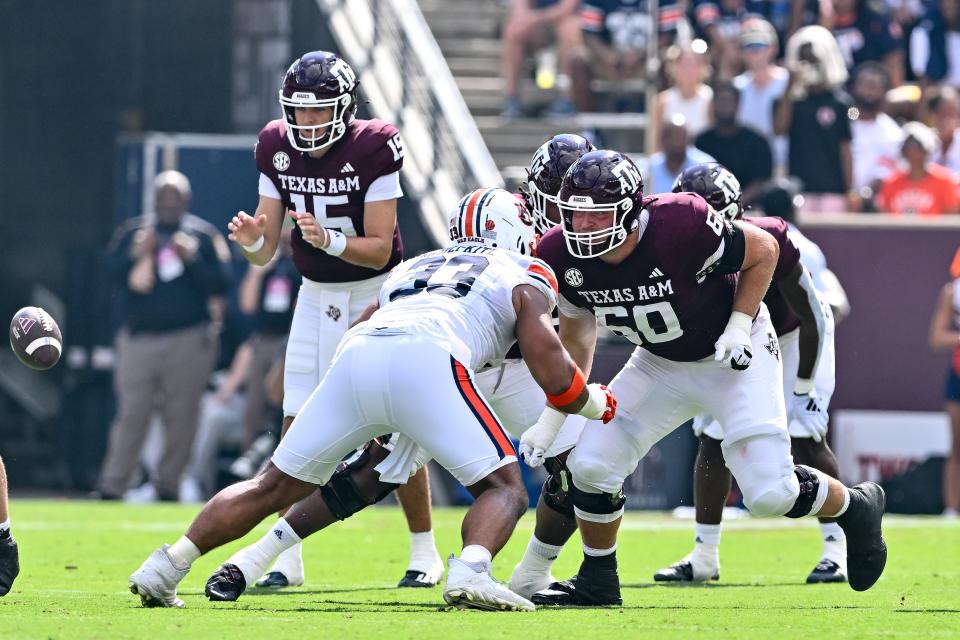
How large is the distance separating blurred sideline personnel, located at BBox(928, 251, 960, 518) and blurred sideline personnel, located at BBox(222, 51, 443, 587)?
19.0 ft

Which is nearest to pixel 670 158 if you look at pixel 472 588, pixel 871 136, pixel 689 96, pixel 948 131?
pixel 689 96

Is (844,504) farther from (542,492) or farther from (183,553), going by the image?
(183,553)

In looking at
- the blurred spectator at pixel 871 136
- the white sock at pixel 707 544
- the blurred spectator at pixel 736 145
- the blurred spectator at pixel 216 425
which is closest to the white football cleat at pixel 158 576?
the white sock at pixel 707 544

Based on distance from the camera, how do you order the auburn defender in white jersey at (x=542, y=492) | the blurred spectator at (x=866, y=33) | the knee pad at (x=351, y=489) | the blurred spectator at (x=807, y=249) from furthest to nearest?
the blurred spectator at (x=866, y=33)
the blurred spectator at (x=807, y=249)
the knee pad at (x=351, y=489)
the auburn defender in white jersey at (x=542, y=492)

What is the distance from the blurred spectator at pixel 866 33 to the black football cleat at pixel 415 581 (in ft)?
26.7

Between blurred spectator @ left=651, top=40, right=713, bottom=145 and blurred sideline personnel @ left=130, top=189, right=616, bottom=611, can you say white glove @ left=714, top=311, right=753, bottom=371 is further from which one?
blurred spectator @ left=651, top=40, right=713, bottom=145

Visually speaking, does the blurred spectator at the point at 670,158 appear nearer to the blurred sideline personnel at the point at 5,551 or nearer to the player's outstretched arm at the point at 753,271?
the player's outstretched arm at the point at 753,271

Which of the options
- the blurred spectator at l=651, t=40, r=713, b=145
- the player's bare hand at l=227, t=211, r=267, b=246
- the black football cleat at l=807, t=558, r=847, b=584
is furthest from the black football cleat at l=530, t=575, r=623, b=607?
the blurred spectator at l=651, t=40, r=713, b=145

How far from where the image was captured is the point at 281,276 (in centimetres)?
1309

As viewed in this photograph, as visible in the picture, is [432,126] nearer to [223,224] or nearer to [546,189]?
[223,224]

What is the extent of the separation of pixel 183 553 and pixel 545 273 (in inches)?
62.7

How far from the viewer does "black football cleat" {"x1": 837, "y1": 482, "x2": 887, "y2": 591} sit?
6926 millimetres

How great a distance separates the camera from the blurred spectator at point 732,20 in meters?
14.1

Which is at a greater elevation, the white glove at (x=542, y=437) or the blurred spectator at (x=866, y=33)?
the blurred spectator at (x=866, y=33)
